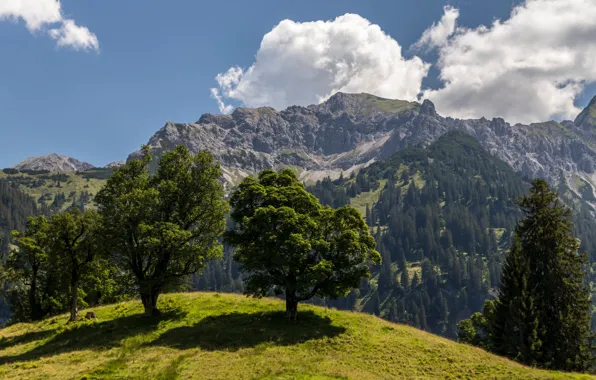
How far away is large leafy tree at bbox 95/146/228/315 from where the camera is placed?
37781 millimetres

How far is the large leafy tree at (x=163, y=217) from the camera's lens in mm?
37781

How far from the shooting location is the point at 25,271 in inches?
2180

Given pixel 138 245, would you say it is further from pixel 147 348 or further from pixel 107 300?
pixel 107 300

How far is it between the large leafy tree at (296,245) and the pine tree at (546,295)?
21.1 m

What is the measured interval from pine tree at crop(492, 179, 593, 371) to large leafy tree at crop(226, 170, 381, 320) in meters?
21.1

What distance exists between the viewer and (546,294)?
45469 millimetres

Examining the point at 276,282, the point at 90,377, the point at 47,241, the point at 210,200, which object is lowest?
the point at 90,377

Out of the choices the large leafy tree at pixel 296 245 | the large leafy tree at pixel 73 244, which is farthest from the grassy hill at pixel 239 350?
the large leafy tree at pixel 73 244

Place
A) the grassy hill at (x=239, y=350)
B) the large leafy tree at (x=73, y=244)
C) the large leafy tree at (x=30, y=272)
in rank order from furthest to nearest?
the large leafy tree at (x=30, y=272)
the large leafy tree at (x=73, y=244)
the grassy hill at (x=239, y=350)

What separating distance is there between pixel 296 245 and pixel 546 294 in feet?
103

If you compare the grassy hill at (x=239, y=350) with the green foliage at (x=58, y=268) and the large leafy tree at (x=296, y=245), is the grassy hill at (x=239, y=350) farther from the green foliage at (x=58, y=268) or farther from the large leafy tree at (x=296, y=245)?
the green foliage at (x=58, y=268)

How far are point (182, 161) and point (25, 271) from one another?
32.4 m

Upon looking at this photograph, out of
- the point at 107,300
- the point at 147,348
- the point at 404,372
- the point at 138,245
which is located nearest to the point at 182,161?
the point at 138,245

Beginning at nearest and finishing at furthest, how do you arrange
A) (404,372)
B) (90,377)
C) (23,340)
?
(90,377) < (404,372) < (23,340)
